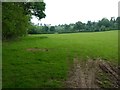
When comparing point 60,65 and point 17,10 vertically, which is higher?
point 17,10

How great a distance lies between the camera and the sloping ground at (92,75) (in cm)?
1285

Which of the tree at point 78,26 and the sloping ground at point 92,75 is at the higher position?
the tree at point 78,26

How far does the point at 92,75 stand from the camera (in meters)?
14.6

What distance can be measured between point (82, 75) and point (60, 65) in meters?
2.69

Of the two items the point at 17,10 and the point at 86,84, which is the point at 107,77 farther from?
the point at 17,10

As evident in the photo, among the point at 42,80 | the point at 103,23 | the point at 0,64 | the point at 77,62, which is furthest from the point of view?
the point at 103,23

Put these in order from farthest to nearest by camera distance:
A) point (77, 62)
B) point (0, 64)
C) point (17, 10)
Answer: point (17, 10) < point (77, 62) < point (0, 64)

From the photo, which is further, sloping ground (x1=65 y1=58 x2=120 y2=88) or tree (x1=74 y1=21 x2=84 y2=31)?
tree (x1=74 y1=21 x2=84 y2=31)

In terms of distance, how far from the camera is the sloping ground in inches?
506

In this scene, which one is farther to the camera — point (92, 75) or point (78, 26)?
point (78, 26)

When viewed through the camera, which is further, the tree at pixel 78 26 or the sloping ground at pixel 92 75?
the tree at pixel 78 26

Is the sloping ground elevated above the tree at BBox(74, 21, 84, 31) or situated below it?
below

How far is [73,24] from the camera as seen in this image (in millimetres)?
104000

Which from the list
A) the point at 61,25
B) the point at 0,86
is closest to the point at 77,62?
the point at 0,86
